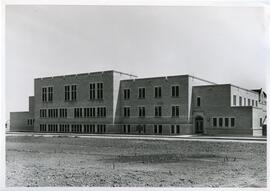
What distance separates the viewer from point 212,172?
12.1 m

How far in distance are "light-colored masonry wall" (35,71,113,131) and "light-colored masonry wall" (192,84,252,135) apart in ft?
24.1

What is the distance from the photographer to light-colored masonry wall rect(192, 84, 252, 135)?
26.6 meters

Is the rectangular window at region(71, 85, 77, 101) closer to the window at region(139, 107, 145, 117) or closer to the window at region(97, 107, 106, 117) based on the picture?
the window at region(97, 107, 106, 117)

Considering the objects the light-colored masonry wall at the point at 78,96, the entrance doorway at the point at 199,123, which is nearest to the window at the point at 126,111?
the light-colored masonry wall at the point at 78,96

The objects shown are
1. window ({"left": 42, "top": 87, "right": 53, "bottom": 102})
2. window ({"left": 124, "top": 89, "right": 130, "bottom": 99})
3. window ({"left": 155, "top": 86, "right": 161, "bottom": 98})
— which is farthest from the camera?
window ({"left": 42, "top": 87, "right": 53, "bottom": 102})

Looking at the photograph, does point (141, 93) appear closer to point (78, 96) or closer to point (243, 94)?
point (78, 96)

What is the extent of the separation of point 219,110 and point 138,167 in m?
16.5

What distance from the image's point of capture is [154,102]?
29750mm

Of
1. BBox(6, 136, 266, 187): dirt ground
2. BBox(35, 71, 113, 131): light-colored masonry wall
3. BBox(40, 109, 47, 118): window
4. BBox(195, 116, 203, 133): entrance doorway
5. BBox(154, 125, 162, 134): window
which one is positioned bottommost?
BBox(6, 136, 266, 187): dirt ground

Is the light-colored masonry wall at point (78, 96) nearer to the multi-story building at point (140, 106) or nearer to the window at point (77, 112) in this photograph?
the multi-story building at point (140, 106)

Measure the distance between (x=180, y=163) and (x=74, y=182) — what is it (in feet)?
13.2

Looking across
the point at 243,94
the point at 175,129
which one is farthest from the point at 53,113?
the point at 243,94

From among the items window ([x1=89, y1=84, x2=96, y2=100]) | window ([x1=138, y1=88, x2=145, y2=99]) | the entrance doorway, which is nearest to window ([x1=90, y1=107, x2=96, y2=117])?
window ([x1=89, y1=84, x2=96, y2=100])

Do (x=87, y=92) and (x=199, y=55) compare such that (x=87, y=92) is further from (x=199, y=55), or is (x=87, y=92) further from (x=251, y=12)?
(x=251, y=12)
